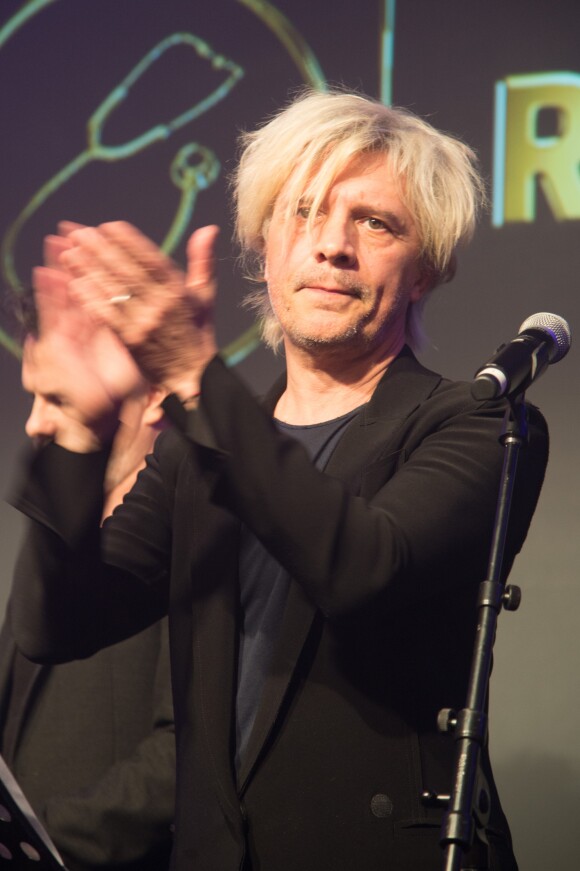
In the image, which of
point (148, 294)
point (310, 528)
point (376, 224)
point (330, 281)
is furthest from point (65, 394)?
point (376, 224)

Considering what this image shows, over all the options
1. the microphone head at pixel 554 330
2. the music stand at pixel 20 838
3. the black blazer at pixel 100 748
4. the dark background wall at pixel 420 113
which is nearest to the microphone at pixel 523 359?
the microphone head at pixel 554 330

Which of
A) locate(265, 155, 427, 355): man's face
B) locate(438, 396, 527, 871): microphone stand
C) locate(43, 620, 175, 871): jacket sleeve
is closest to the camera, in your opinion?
locate(438, 396, 527, 871): microphone stand

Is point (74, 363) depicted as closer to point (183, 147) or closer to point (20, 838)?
point (20, 838)

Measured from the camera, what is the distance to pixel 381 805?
1357 millimetres

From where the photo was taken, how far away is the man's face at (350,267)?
5.51 ft

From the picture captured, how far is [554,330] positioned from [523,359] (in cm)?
12

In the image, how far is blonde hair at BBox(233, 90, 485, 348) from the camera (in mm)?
1789

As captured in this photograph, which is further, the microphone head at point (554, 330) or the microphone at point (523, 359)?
the microphone head at point (554, 330)

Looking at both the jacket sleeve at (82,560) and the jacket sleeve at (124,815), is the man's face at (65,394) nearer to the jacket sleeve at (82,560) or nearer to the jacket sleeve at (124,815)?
the jacket sleeve at (82,560)

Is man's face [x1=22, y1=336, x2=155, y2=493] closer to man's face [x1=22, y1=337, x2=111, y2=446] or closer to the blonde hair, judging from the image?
man's face [x1=22, y1=337, x2=111, y2=446]

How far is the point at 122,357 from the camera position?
1.35 m

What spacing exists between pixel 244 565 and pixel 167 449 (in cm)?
31

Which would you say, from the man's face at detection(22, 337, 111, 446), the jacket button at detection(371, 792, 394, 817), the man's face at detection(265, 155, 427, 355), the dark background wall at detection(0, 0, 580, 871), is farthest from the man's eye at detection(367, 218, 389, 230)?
the dark background wall at detection(0, 0, 580, 871)

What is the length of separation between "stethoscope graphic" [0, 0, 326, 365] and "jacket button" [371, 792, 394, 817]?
1.96 m
